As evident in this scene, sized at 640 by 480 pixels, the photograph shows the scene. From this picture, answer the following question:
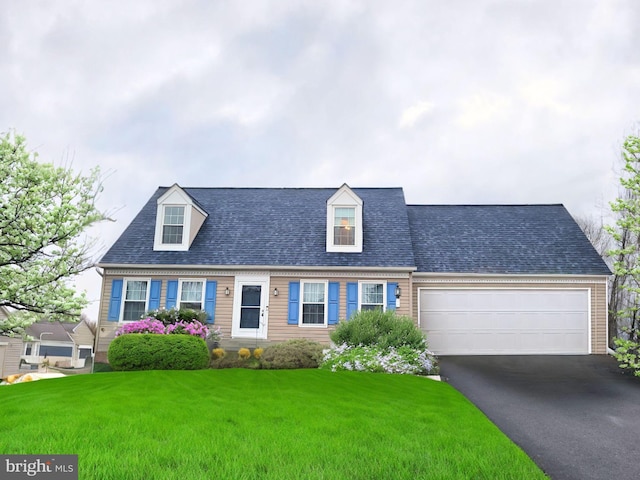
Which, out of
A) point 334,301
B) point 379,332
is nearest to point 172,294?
point 334,301

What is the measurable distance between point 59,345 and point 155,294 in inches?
748

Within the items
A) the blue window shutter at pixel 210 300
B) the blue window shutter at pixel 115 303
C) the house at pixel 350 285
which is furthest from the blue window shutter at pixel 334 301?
the blue window shutter at pixel 115 303

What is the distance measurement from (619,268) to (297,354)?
8.87 metres

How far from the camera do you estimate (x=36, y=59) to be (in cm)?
1377

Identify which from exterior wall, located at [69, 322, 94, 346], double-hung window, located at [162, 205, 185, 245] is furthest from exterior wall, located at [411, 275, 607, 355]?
exterior wall, located at [69, 322, 94, 346]

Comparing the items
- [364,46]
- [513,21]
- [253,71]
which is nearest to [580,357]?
[513,21]

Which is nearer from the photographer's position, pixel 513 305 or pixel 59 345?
pixel 513 305

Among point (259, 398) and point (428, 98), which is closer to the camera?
point (259, 398)

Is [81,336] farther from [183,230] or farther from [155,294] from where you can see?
[183,230]

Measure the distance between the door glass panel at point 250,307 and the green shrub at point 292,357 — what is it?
3335mm

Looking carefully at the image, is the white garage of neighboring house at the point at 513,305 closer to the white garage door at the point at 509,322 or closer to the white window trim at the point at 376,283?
the white garage door at the point at 509,322

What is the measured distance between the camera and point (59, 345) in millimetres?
33906

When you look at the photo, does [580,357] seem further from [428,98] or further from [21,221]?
[21,221]

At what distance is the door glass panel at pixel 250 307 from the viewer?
61.0ft
